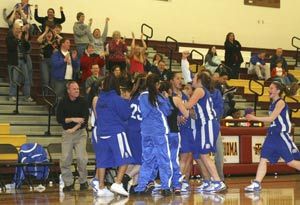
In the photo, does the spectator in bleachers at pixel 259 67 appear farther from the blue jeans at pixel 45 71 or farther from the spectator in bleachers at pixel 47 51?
the blue jeans at pixel 45 71

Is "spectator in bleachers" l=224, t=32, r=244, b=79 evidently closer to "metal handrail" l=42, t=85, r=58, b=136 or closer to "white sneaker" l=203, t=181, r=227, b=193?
"metal handrail" l=42, t=85, r=58, b=136

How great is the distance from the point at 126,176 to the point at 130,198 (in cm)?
83

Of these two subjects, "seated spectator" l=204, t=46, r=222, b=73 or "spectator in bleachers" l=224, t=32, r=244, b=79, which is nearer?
"seated spectator" l=204, t=46, r=222, b=73

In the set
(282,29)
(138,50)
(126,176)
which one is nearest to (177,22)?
(282,29)

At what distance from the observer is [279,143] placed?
12.5 m

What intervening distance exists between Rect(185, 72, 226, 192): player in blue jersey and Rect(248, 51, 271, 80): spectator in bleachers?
39.8ft

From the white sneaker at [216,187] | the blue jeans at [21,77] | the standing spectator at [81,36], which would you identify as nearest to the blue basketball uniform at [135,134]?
the white sneaker at [216,187]

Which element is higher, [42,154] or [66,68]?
[66,68]

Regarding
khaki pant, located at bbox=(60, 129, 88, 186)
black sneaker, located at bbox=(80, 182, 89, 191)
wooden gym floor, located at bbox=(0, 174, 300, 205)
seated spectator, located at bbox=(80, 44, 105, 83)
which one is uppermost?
seated spectator, located at bbox=(80, 44, 105, 83)

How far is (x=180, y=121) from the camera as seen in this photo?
12414mm

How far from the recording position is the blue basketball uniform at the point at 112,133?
456 inches

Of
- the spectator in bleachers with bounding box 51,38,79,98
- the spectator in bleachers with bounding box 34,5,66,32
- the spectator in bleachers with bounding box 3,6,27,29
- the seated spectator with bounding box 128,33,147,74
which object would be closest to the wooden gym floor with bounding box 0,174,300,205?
the spectator in bleachers with bounding box 51,38,79,98

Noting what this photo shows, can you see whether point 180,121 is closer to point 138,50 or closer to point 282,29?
point 138,50

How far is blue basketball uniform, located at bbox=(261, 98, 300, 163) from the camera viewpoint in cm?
1240
